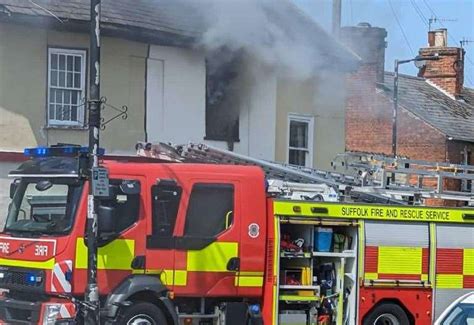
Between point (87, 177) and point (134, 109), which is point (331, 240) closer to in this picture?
point (87, 177)

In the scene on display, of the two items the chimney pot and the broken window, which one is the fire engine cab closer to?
the broken window

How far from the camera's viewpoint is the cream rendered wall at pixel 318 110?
1842cm

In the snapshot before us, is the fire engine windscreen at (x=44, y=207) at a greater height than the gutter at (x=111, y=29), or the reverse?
the gutter at (x=111, y=29)

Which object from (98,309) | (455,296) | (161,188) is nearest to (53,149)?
(161,188)

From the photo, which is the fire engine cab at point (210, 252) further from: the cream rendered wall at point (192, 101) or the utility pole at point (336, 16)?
the utility pole at point (336, 16)

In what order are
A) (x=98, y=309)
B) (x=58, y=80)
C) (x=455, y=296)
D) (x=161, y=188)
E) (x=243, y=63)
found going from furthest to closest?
(x=243, y=63) < (x=58, y=80) < (x=455, y=296) < (x=161, y=188) < (x=98, y=309)

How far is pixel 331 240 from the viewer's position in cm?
1070

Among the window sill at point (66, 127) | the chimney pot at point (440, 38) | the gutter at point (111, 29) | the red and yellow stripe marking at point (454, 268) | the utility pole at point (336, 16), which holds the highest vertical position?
the chimney pot at point (440, 38)

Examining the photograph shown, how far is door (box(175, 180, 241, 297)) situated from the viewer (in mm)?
9602

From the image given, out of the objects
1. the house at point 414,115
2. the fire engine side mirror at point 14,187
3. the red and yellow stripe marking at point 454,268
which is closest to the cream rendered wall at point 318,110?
the house at point 414,115

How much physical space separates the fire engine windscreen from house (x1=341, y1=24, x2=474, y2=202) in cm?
1750

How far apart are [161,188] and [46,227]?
1338mm

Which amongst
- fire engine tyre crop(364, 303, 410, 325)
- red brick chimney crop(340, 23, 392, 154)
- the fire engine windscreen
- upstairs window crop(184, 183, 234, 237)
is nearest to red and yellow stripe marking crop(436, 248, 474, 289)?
fire engine tyre crop(364, 303, 410, 325)

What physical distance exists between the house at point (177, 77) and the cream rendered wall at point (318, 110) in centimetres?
3
